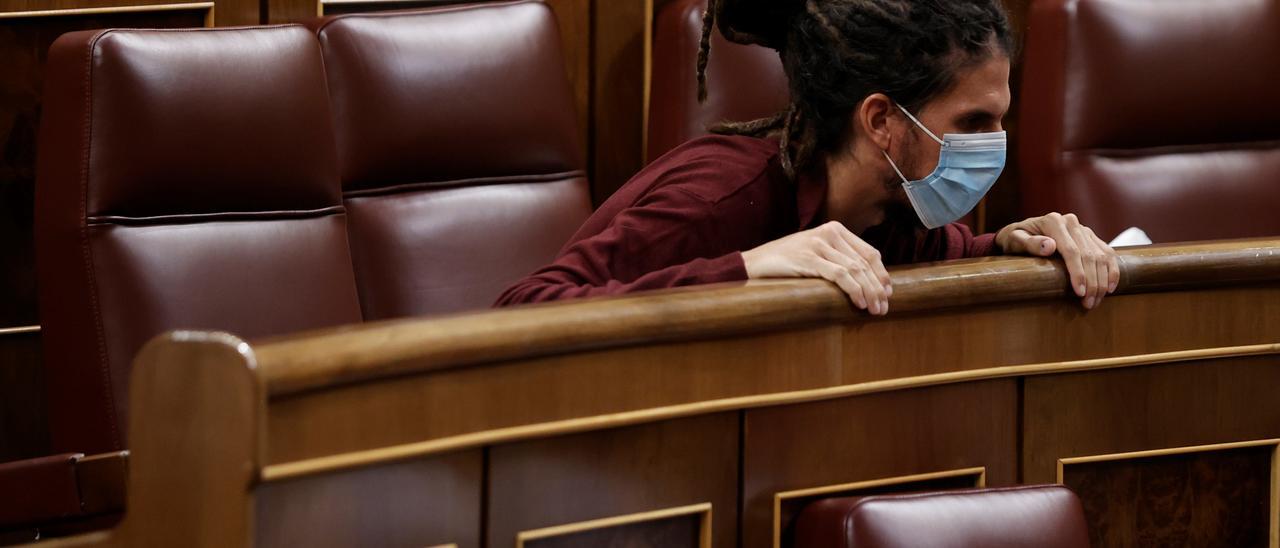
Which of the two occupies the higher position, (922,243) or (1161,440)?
(922,243)

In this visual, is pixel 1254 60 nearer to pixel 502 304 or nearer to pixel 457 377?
pixel 502 304

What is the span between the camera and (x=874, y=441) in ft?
3.93

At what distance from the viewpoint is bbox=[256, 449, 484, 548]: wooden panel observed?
0.90 metres

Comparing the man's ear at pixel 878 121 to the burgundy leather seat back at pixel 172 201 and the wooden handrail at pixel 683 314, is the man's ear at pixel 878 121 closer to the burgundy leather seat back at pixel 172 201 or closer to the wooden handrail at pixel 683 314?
the wooden handrail at pixel 683 314

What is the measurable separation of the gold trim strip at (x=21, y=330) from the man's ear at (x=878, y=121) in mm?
1061

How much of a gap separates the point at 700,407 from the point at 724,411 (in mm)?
30

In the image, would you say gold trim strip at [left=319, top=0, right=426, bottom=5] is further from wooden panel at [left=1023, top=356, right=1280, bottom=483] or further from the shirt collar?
wooden panel at [left=1023, top=356, right=1280, bottom=483]

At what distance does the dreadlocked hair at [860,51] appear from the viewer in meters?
1.41

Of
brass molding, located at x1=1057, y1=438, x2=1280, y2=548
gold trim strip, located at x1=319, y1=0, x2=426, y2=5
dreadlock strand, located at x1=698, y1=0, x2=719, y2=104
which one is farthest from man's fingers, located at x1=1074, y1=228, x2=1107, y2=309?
gold trim strip, located at x1=319, y1=0, x2=426, y2=5

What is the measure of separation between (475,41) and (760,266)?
0.83 metres

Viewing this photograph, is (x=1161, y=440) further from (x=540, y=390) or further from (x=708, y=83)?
(x=708, y=83)

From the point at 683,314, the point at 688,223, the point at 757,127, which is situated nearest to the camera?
the point at 683,314

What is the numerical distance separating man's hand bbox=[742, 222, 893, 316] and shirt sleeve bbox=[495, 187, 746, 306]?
0.11m

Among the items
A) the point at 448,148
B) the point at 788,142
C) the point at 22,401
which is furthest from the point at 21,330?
the point at 788,142
